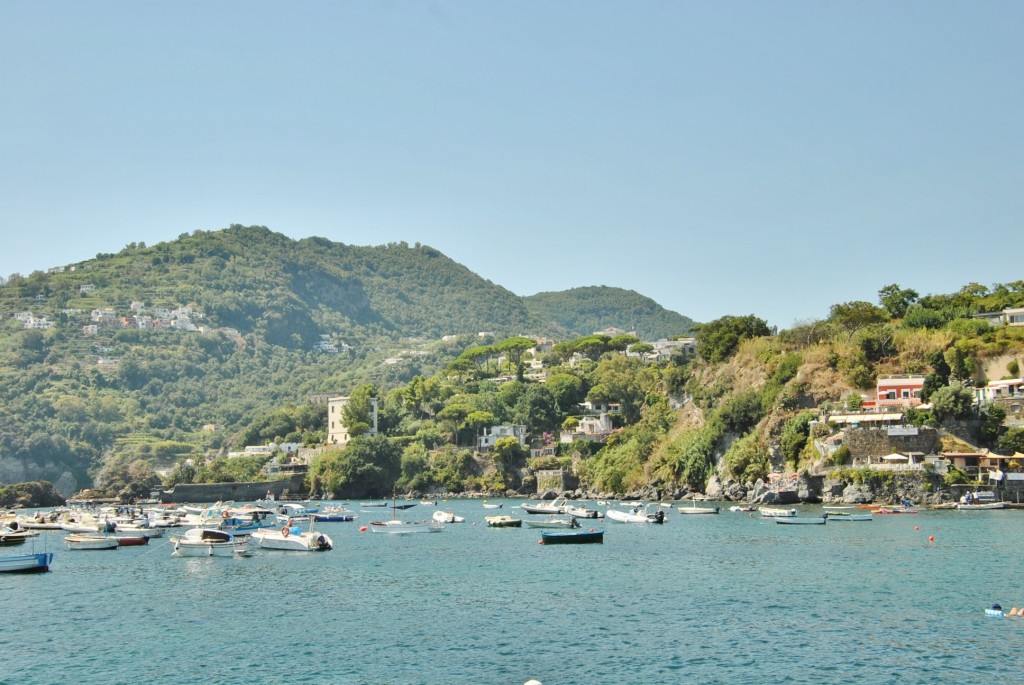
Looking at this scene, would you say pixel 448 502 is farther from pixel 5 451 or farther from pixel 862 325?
pixel 5 451

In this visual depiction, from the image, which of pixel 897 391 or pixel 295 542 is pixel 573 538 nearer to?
pixel 295 542

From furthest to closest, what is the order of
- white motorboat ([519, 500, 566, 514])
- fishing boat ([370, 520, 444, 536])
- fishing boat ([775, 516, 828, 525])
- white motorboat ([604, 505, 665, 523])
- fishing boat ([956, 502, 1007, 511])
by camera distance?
1. white motorboat ([519, 500, 566, 514])
2. white motorboat ([604, 505, 665, 523])
3. fishing boat ([370, 520, 444, 536])
4. fishing boat ([956, 502, 1007, 511])
5. fishing boat ([775, 516, 828, 525])

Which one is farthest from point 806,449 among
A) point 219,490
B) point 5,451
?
point 5,451

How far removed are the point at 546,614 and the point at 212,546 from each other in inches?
1185

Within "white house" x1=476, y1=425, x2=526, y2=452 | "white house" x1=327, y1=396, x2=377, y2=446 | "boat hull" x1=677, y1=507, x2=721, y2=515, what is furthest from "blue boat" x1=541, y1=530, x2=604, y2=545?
"white house" x1=327, y1=396, x2=377, y2=446

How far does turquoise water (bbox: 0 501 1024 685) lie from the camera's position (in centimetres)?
2978

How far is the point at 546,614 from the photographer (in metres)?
37.9

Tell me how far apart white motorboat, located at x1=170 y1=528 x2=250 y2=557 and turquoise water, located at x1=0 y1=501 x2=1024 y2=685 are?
157 cm

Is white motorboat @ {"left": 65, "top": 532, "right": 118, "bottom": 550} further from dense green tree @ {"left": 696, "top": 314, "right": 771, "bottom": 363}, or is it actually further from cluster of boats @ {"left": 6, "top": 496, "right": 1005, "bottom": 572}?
dense green tree @ {"left": 696, "top": 314, "right": 771, "bottom": 363}

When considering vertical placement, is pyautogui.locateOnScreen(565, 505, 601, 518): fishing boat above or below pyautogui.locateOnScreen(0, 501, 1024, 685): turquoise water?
above

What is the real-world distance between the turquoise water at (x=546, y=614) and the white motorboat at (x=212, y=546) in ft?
5.16

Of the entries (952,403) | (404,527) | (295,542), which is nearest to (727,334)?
(952,403)

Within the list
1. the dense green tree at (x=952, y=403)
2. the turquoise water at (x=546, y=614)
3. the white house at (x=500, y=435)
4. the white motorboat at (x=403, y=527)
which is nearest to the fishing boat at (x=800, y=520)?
the turquoise water at (x=546, y=614)

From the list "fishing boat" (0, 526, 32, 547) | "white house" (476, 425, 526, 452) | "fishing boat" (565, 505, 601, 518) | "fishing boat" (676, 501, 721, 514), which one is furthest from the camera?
"white house" (476, 425, 526, 452)
